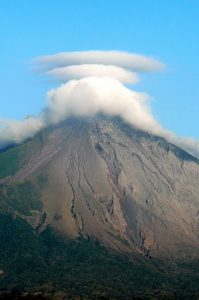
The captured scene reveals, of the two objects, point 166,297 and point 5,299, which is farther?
point 166,297

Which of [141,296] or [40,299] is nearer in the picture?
[40,299]

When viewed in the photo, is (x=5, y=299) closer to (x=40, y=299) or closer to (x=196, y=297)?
(x=40, y=299)

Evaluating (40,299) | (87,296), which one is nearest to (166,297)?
(87,296)

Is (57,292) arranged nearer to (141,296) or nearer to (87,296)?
(87,296)

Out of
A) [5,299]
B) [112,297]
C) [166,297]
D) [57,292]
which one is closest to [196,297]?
[166,297]

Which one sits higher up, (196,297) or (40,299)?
Result: (196,297)

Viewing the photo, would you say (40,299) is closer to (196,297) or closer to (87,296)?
(87,296)

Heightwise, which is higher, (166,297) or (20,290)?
(166,297)
